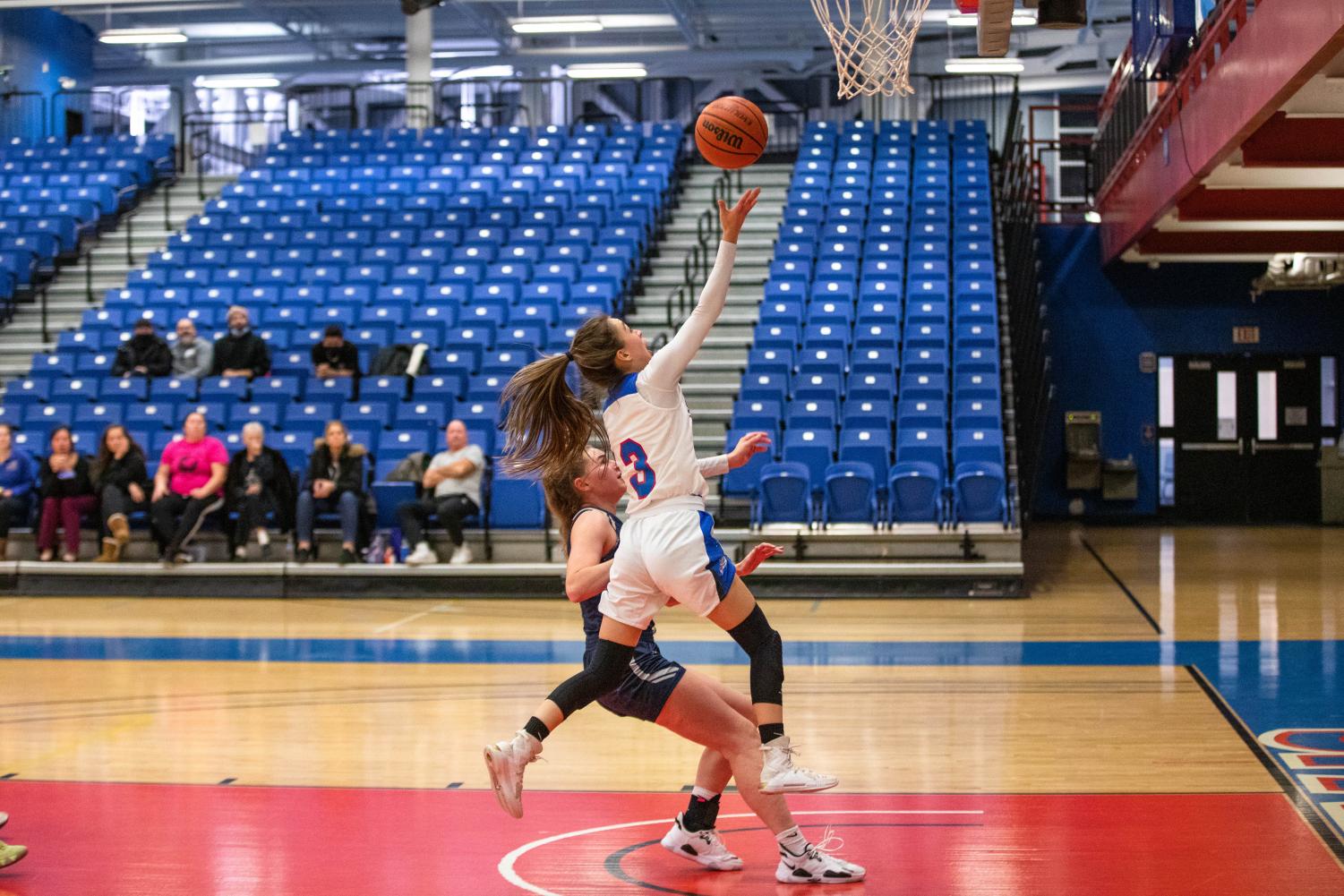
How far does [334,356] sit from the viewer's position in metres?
12.2

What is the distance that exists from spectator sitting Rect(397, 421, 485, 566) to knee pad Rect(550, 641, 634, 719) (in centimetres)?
659

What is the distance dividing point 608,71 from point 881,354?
33.0 ft

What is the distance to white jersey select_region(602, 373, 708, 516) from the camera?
149 inches

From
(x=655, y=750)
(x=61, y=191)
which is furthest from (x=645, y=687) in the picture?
(x=61, y=191)

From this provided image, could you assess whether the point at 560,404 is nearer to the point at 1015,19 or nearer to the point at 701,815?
the point at 701,815

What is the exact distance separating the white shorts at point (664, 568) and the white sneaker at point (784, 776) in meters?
0.41

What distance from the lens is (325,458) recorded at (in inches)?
418

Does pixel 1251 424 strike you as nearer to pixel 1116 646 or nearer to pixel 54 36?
pixel 1116 646

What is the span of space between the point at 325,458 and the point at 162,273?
544cm

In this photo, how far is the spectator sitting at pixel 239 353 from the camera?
12.4 metres

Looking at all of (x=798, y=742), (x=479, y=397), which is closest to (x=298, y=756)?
(x=798, y=742)

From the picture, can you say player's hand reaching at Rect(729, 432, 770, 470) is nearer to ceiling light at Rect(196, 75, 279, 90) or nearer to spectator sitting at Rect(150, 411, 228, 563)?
spectator sitting at Rect(150, 411, 228, 563)

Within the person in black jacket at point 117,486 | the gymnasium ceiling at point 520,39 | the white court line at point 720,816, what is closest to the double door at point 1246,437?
the gymnasium ceiling at point 520,39

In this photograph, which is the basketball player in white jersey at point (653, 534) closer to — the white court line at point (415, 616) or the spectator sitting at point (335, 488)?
the white court line at point (415, 616)
